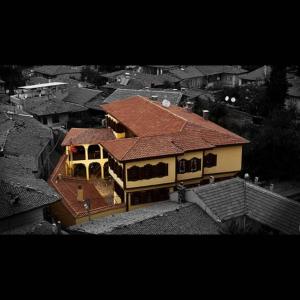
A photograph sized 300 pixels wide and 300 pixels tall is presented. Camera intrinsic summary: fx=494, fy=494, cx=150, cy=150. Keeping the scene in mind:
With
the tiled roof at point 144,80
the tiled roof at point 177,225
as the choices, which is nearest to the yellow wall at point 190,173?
the tiled roof at point 177,225

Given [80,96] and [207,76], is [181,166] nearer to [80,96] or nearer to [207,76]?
[80,96]

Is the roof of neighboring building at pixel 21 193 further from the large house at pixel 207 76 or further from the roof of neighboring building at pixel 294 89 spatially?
the large house at pixel 207 76

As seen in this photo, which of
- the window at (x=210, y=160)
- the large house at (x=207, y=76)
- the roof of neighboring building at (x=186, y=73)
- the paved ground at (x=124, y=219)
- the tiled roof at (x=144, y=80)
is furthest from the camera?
the large house at (x=207, y=76)

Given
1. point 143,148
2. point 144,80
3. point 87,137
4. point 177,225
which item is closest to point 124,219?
point 177,225

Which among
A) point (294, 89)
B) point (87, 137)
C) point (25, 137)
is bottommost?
point (25, 137)
